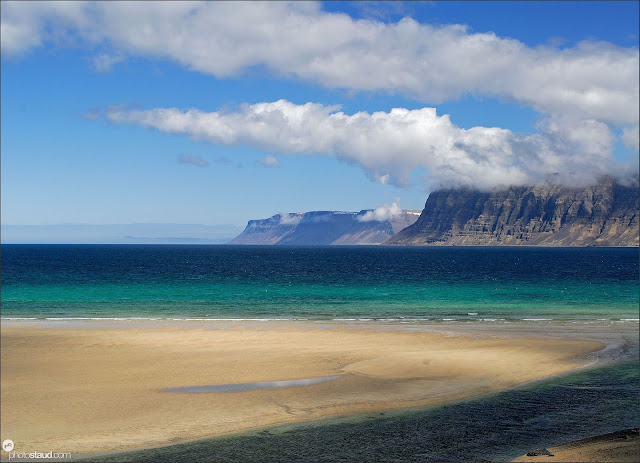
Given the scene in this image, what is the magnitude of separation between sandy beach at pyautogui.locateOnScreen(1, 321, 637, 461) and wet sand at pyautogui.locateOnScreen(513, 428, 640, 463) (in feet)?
19.4

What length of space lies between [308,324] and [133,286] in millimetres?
39992

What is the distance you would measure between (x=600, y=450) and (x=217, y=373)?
15094 mm

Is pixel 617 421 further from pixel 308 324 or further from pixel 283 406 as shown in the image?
pixel 308 324

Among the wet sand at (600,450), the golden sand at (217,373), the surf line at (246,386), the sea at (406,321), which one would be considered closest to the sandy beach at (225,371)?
the golden sand at (217,373)

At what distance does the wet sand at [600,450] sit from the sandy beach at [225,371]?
5.92 m

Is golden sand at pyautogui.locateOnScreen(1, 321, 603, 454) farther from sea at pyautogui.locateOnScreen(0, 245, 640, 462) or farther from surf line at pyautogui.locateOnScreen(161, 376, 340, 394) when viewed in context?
sea at pyautogui.locateOnScreen(0, 245, 640, 462)

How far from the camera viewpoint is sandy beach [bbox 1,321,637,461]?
54.8 feet

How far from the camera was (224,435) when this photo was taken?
54.0 ft

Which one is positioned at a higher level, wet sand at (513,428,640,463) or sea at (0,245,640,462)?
wet sand at (513,428,640,463)

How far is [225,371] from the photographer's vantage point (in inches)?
959

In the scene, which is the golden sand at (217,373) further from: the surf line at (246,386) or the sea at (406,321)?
the sea at (406,321)

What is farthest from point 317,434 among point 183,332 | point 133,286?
point 133,286

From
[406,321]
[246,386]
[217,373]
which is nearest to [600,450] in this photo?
[246,386]

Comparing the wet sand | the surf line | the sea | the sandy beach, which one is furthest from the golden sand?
the wet sand
